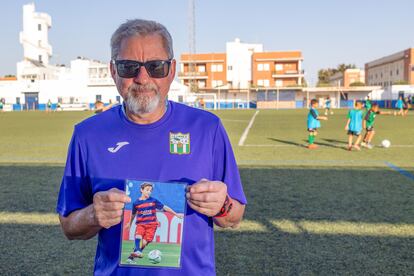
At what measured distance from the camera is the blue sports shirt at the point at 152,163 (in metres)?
2.06

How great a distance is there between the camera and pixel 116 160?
210 centimetres

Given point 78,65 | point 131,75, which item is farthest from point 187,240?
point 78,65

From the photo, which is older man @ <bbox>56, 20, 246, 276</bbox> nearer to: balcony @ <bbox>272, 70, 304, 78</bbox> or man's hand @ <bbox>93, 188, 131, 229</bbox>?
man's hand @ <bbox>93, 188, 131, 229</bbox>

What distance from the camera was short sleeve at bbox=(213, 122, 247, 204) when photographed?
7.05ft

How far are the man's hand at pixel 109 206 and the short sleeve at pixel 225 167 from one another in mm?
539

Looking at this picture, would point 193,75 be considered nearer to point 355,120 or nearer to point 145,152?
point 355,120

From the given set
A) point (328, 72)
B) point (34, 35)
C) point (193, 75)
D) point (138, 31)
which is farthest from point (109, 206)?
point (328, 72)

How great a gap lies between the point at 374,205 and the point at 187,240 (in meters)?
5.53

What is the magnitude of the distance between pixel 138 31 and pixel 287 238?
3.79 m

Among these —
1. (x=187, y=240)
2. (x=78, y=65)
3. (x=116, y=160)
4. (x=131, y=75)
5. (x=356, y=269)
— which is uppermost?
(x=78, y=65)

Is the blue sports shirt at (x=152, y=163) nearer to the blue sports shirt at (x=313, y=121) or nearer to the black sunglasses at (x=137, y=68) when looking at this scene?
the black sunglasses at (x=137, y=68)

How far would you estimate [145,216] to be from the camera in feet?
6.15

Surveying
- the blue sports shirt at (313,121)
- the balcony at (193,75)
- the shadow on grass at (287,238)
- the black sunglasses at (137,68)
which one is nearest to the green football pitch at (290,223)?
the shadow on grass at (287,238)

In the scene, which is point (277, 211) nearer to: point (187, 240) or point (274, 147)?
point (187, 240)
